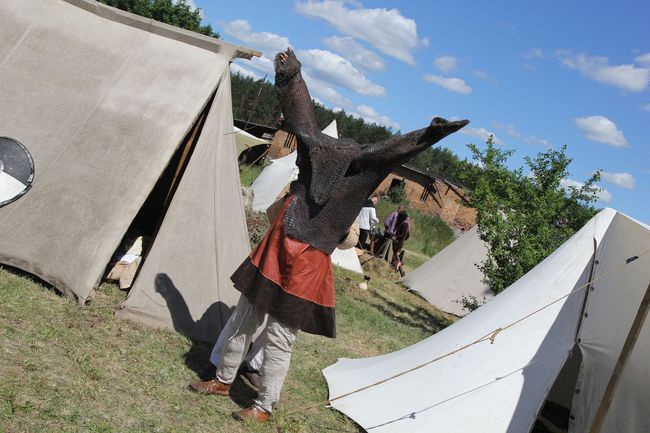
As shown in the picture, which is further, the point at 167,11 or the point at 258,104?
the point at 258,104

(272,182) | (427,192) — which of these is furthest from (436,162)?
(272,182)

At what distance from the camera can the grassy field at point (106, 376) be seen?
3.24m

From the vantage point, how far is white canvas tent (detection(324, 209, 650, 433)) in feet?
13.8

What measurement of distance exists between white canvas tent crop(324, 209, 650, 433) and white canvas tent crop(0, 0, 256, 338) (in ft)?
5.00

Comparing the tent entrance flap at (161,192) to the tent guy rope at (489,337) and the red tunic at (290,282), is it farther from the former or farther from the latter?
the tent guy rope at (489,337)

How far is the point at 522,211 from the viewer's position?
31.5ft

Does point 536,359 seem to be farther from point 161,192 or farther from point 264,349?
point 161,192

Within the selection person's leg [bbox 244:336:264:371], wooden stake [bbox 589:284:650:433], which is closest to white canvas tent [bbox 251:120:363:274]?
person's leg [bbox 244:336:264:371]

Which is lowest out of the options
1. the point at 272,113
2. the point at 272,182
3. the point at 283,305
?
the point at 283,305

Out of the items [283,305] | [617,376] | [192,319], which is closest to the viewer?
[617,376]

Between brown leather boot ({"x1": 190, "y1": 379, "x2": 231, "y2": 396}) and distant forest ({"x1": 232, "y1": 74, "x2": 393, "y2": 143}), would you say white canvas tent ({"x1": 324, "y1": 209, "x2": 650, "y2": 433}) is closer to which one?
brown leather boot ({"x1": 190, "y1": 379, "x2": 231, "y2": 396})

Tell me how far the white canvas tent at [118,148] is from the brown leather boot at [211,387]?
34.7 inches

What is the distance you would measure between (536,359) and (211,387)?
6.94 feet

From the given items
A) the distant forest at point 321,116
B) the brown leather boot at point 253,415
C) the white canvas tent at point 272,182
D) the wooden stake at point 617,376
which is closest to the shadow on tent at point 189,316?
the brown leather boot at point 253,415
